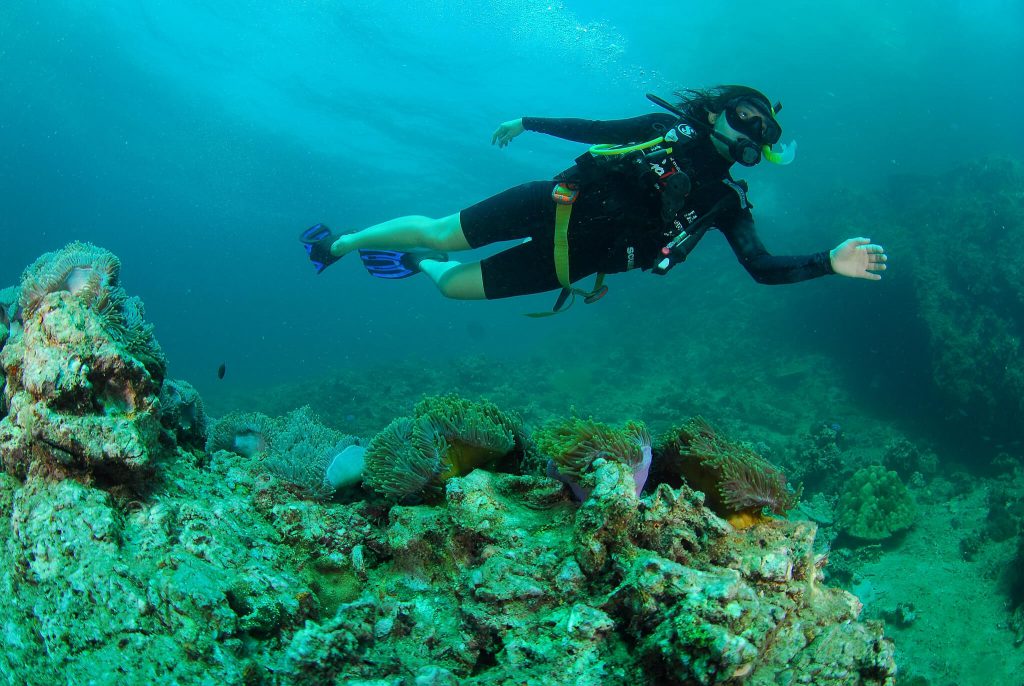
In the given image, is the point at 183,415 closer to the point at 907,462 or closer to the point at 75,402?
the point at 75,402

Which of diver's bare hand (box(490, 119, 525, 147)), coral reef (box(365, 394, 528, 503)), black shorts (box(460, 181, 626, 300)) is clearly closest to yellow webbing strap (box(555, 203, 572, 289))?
black shorts (box(460, 181, 626, 300))

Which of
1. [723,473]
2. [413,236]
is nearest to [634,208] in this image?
[413,236]

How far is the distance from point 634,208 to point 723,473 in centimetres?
246

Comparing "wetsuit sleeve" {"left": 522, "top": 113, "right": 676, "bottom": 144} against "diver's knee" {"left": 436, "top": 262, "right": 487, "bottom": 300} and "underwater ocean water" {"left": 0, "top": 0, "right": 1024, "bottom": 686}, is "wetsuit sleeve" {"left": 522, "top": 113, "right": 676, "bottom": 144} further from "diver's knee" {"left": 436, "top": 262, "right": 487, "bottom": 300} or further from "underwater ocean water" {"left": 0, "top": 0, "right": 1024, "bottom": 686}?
"underwater ocean water" {"left": 0, "top": 0, "right": 1024, "bottom": 686}

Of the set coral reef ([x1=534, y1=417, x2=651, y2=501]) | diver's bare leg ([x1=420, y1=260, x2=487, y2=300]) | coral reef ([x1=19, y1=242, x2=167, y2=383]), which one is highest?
diver's bare leg ([x1=420, y1=260, x2=487, y2=300])

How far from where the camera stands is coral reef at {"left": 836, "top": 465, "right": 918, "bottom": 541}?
7867mm

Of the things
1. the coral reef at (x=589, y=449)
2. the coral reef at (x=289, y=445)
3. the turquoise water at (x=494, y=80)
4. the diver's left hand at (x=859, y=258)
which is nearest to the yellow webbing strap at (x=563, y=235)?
the coral reef at (x=589, y=449)

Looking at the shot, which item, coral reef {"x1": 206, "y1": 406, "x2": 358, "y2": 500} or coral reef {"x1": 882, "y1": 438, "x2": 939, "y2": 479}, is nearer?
coral reef {"x1": 206, "y1": 406, "x2": 358, "y2": 500}

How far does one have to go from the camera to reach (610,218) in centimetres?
414

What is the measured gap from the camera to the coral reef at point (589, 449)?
2.33 meters

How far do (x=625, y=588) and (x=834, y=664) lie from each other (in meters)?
0.96

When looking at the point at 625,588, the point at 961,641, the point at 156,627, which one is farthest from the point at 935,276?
the point at 156,627

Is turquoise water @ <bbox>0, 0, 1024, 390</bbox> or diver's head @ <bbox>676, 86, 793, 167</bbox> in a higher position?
turquoise water @ <bbox>0, 0, 1024, 390</bbox>

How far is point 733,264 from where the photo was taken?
2664 centimetres
